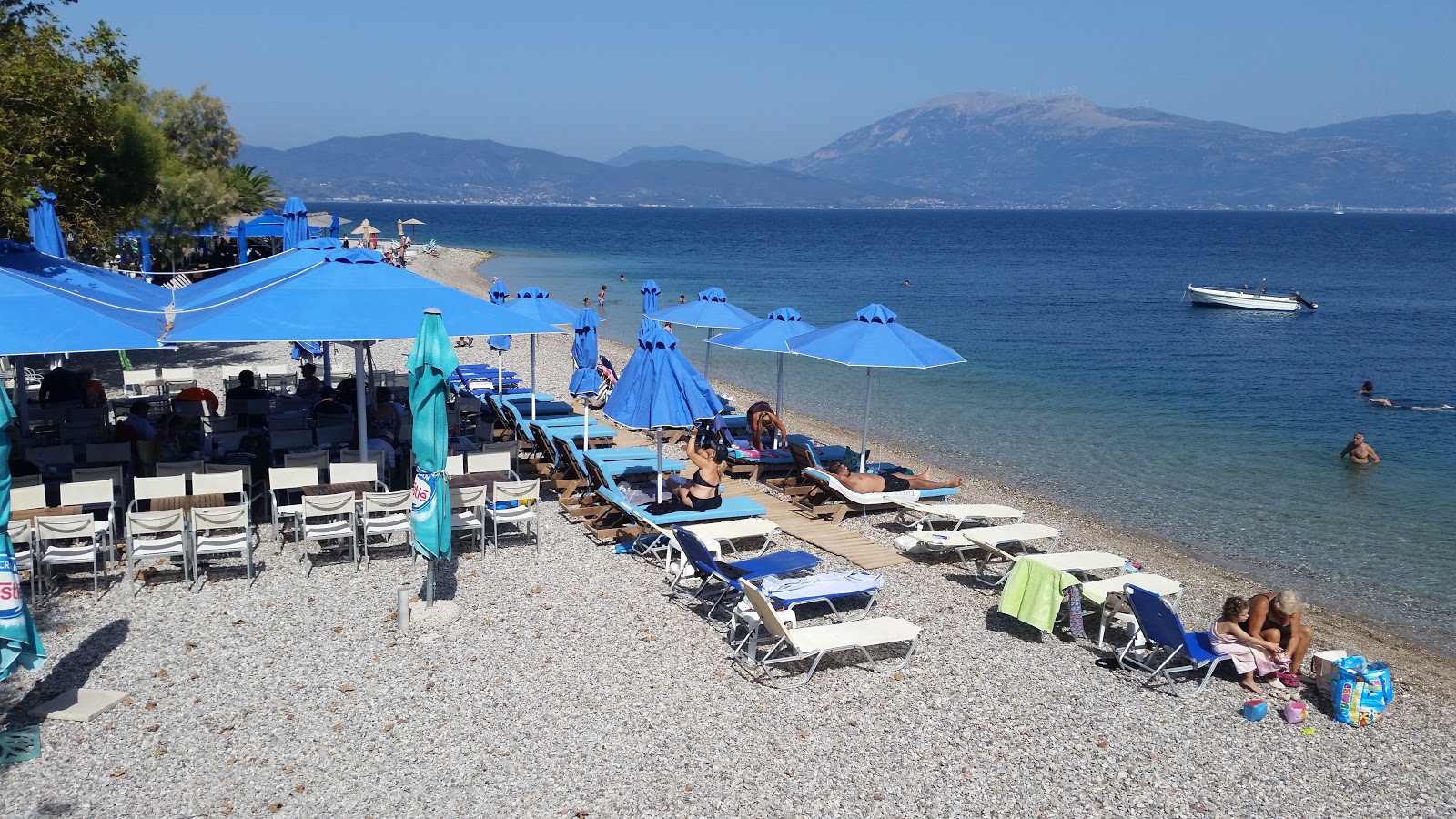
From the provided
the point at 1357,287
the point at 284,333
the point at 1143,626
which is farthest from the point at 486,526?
the point at 1357,287

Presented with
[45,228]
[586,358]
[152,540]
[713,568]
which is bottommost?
[713,568]

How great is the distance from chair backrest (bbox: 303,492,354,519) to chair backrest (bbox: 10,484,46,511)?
6.51 ft

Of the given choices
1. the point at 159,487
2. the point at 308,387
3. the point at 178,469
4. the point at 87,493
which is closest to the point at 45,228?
the point at 308,387

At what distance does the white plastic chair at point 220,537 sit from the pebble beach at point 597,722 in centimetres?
19

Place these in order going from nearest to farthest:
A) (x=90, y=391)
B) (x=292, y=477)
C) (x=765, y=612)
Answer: (x=765, y=612) → (x=292, y=477) → (x=90, y=391)

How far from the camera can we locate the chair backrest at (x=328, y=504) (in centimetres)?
799

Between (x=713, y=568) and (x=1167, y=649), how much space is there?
3.44 m

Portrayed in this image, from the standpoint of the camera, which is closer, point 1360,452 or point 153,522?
point 153,522

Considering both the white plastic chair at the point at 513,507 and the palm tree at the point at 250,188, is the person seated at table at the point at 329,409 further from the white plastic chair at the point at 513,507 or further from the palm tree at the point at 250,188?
the palm tree at the point at 250,188

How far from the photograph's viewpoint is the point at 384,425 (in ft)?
36.9

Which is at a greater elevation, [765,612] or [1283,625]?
[765,612]

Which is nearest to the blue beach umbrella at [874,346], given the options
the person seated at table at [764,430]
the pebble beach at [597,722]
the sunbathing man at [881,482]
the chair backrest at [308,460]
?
the sunbathing man at [881,482]

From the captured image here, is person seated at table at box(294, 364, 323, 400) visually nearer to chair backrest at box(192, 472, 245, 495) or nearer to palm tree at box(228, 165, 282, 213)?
chair backrest at box(192, 472, 245, 495)

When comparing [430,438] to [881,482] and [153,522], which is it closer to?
[153,522]
